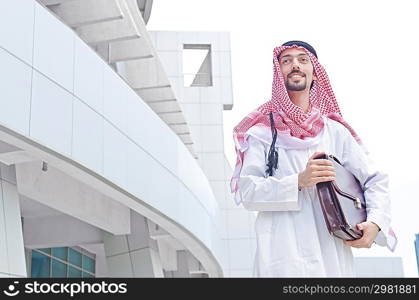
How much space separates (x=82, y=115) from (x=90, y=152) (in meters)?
0.49

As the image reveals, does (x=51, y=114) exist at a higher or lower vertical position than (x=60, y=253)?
higher

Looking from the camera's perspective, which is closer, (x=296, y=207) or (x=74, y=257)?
(x=296, y=207)

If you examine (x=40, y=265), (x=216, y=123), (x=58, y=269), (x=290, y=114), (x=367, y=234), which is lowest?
(x=58, y=269)

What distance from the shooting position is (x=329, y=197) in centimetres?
352

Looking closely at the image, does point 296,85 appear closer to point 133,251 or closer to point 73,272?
point 133,251

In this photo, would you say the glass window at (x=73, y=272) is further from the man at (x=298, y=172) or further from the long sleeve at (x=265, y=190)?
the long sleeve at (x=265, y=190)

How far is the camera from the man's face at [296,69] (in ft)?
13.0

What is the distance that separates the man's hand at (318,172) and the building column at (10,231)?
4.73 meters

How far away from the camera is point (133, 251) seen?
1259 centimetres

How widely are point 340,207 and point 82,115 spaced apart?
4991 millimetres

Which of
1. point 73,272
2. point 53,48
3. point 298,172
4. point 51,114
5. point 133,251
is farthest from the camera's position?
point 73,272

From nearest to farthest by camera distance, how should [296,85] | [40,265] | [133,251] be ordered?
[296,85] → [133,251] → [40,265]

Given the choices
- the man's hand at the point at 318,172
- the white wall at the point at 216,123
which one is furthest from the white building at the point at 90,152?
the white wall at the point at 216,123

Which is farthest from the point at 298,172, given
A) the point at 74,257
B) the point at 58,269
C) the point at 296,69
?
the point at 74,257
